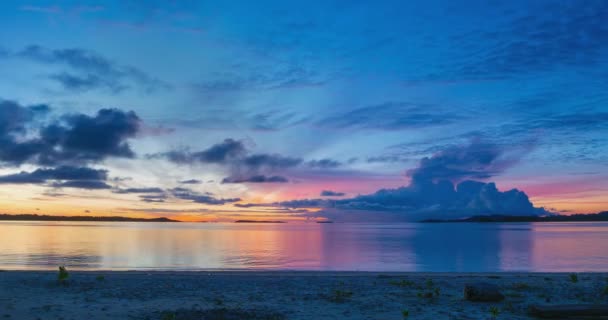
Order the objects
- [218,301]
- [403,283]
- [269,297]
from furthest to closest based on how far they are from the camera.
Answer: [403,283], [269,297], [218,301]

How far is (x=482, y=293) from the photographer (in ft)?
58.3

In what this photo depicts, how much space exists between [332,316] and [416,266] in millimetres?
31522

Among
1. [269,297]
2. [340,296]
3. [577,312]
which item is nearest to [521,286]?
[577,312]

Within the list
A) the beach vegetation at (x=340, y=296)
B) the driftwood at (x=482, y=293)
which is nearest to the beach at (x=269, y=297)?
the beach vegetation at (x=340, y=296)

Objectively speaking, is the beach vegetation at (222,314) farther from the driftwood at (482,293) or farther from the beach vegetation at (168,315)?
the driftwood at (482,293)

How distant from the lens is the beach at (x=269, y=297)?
15.7 m

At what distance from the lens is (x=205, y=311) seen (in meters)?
16.0

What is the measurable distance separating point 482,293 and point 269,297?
820 cm

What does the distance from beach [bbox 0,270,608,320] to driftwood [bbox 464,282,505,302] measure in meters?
0.31

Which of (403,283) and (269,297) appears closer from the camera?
(269,297)

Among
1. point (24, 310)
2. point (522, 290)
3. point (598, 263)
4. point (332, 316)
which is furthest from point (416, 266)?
point (24, 310)

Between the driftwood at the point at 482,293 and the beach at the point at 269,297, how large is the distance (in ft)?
1.02

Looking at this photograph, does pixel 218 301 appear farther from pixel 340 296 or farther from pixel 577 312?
pixel 577 312

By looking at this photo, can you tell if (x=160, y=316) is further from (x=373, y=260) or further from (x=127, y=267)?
(x=373, y=260)
